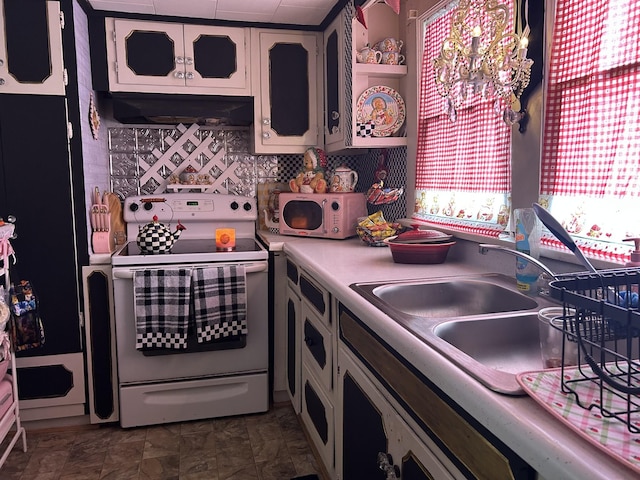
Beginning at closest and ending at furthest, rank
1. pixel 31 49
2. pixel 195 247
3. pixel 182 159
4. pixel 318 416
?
pixel 318 416, pixel 31 49, pixel 195 247, pixel 182 159

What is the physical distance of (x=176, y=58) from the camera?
2.77 metres

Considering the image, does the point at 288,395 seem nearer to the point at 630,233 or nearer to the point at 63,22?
the point at 630,233

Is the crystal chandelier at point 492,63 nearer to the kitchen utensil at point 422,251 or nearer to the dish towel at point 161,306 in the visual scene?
the kitchen utensil at point 422,251

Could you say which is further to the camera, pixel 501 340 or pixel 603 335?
pixel 501 340

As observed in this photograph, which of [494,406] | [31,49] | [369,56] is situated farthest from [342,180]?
[494,406]

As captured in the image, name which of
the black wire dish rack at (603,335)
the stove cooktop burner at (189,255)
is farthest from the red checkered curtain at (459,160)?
the black wire dish rack at (603,335)

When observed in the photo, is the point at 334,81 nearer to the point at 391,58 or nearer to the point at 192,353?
the point at 391,58

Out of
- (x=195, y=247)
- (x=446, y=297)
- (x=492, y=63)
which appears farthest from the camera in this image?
(x=195, y=247)

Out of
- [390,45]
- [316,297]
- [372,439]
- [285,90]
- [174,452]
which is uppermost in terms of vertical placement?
[390,45]

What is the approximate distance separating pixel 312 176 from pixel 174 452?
1.54m

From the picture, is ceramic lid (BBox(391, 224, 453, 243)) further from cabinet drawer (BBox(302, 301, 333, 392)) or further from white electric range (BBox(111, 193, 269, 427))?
white electric range (BBox(111, 193, 269, 427))

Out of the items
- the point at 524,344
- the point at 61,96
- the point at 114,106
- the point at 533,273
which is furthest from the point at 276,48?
the point at 524,344

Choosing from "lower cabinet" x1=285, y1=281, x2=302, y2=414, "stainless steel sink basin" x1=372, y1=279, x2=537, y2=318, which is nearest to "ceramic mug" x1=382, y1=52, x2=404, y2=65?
"lower cabinet" x1=285, y1=281, x2=302, y2=414

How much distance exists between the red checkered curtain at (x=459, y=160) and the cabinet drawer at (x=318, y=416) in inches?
34.1
